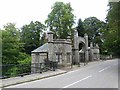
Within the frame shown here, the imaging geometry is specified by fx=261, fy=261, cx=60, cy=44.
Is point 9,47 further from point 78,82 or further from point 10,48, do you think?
point 78,82

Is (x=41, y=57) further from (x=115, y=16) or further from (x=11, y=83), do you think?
(x=11, y=83)

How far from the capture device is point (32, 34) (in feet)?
253

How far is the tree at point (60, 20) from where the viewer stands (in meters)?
63.8

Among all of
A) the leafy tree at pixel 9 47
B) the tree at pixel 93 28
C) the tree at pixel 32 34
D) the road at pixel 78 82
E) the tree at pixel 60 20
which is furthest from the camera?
the tree at pixel 93 28

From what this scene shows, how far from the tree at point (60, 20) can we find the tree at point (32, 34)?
10.6 meters

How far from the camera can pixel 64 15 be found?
64.3 meters

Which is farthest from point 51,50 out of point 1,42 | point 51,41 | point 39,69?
point 1,42

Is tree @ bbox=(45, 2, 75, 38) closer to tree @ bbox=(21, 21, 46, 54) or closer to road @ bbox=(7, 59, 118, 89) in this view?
tree @ bbox=(21, 21, 46, 54)

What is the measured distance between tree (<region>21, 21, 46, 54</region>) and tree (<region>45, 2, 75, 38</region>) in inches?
418

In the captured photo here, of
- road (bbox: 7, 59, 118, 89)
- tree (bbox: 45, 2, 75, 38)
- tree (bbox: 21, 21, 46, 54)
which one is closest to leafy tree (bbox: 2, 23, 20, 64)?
tree (bbox: 45, 2, 75, 38)

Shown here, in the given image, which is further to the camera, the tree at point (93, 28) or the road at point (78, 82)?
the tree at point (93, 28)

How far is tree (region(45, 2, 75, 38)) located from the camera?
209 feet

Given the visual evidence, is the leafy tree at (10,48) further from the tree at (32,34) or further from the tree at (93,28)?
the tree at (93,28)

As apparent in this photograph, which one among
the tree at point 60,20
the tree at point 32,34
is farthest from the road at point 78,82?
the tree at point 32,34
